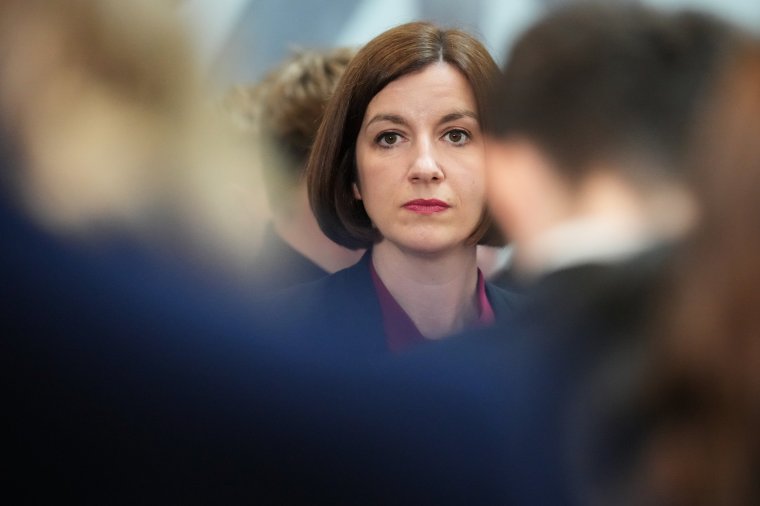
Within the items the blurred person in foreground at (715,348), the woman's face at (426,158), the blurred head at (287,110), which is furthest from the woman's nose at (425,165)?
the blurred person in foreground at (715,348)

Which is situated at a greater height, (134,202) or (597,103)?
(597,103)

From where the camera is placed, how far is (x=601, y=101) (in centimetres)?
74

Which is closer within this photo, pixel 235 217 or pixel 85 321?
pixel 85 321

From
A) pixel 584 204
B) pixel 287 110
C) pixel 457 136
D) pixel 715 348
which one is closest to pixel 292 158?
pixel 287 110

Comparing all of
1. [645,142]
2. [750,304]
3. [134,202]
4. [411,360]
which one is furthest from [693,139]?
[134,202]

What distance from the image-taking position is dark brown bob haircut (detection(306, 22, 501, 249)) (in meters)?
0.80

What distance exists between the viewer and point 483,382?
75 cm

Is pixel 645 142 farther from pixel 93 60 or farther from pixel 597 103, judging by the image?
pixel 93 60

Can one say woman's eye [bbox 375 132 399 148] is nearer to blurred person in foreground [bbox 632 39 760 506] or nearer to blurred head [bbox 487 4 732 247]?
blurred head [bbox 487 4 732 247]

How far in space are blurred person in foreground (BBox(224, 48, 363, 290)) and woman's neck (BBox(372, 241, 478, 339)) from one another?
0.12 feet

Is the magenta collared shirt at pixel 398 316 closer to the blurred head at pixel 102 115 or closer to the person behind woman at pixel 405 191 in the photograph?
the person behind woman at pixel 405 191

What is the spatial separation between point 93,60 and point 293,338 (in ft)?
0.94

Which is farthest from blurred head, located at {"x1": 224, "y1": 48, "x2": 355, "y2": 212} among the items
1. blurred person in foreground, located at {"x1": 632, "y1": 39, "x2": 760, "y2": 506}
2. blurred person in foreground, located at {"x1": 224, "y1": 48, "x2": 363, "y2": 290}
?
blurred person in foreground, located at {"x1": 632, "y1": 39, "x2": 760, "y2": 506}

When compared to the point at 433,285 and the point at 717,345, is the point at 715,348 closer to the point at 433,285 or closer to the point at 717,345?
the point at 717,345
